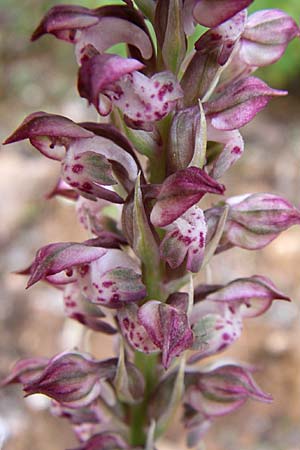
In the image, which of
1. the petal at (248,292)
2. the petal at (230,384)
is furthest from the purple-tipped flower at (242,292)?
the petal at (230,384)

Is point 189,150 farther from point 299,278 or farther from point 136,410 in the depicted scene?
point 299,278

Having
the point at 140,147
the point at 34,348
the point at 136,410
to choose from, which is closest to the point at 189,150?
the point at 140,147

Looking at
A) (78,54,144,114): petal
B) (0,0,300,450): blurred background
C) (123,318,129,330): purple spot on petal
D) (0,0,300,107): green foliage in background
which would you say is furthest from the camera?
(0,0,300,107): green foliage in background

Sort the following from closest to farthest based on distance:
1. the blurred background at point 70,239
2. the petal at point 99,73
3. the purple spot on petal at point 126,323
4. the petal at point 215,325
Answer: the petal at point 99,73, the purple spot on petal at point 126,323, the petal at point 215,325, the blurred background at point 70,239

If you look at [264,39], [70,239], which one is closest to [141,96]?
[264,39]

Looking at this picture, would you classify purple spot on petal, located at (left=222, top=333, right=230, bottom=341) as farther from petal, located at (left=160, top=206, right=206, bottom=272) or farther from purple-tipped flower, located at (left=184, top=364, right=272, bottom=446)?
petal, located at (left=160, top=206, right=206, bottom=272)

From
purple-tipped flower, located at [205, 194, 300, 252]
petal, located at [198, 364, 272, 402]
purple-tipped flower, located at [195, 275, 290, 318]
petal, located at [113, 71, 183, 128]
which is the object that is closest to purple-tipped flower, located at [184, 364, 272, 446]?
petal, located at [198, 364, 272, 402]

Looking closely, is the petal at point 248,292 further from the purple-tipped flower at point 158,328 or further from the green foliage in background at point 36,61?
the green foliage in background at point 36,61
